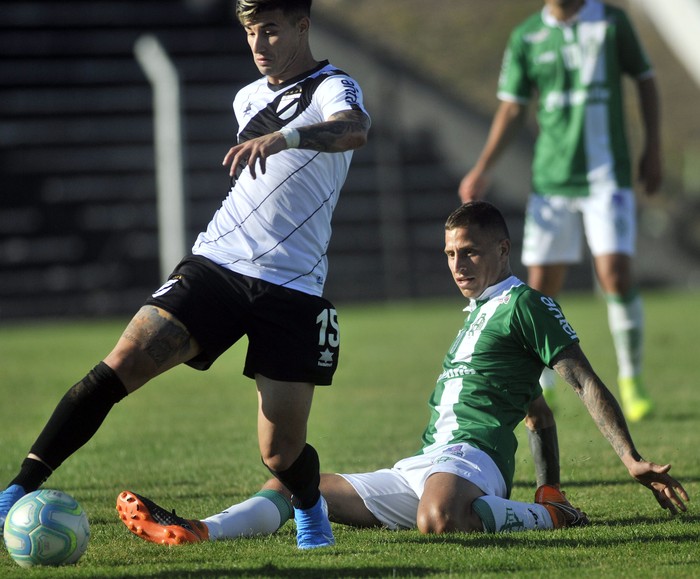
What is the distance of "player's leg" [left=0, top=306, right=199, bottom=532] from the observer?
4117mm

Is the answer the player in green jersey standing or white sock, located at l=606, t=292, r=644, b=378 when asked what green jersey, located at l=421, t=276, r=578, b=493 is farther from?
white sock, located at l=606, t=292, r=644, b=378

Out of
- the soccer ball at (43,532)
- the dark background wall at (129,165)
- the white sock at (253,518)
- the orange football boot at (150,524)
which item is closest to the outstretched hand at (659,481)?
the white sock at (253,518)

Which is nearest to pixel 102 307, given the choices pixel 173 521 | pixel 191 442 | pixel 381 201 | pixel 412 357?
pixel 381 201

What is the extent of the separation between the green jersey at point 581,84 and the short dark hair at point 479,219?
316cm

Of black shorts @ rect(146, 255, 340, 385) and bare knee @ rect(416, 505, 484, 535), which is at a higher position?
black shorts @ rect(146, 255, 340, 385)

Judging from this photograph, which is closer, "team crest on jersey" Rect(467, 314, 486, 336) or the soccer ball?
the soccer ball

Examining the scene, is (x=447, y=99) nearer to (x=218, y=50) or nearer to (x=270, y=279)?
(x=218, y=50)

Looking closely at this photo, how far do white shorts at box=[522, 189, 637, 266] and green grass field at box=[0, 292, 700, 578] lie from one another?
3.51 feet

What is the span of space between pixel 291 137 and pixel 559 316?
4.26ft

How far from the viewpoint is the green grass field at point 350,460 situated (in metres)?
3.81

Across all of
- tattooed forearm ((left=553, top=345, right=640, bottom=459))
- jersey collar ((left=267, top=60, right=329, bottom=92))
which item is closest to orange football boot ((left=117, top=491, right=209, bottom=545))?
tattooed forearm ((left=553, top=345, right=640, bottom=459))

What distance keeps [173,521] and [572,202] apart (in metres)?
4.30

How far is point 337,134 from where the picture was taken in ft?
13.0

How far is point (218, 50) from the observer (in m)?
24.7
